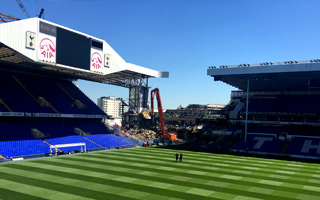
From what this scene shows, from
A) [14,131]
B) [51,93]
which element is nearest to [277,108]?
[51,93]

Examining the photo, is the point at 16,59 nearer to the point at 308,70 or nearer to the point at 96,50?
the point at 96,50

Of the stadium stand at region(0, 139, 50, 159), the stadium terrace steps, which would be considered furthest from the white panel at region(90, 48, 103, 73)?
the stadium terrace steps

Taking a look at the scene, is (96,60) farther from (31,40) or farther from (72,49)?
(31,40)

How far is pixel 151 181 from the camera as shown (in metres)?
25.2

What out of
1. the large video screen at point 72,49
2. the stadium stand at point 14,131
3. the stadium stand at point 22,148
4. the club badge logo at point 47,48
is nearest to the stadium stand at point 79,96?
the large video screen at point 72,49

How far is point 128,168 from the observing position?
31391mm

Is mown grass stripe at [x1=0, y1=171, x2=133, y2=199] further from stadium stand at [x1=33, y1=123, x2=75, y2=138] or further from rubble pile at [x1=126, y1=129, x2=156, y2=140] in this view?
rubble pile at [x1=126, y1=129, x2=156, y2=140]

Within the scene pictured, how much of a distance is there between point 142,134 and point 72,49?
32.5 m

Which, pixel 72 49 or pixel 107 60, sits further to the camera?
pixel 107 60

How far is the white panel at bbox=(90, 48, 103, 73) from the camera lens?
51.2m

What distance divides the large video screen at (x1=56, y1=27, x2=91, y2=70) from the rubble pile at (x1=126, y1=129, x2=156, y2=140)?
88.3ft

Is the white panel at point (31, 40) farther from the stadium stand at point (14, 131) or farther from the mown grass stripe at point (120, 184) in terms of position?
the mown grass stripe at point (120, 184)

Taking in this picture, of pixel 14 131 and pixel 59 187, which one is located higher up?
pixel 14 131

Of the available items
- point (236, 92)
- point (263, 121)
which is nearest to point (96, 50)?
point (263, 121)
